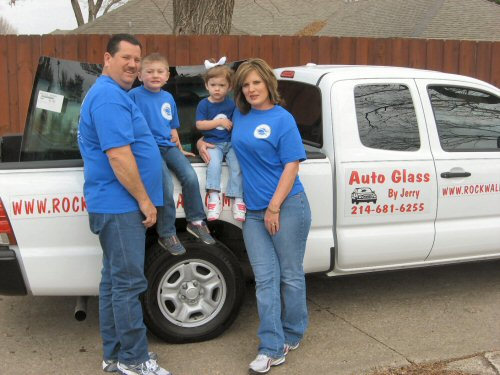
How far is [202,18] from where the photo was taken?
26.5ft

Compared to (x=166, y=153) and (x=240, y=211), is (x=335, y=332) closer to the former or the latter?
(x=240, y=211)

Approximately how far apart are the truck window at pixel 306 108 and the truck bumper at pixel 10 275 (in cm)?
208

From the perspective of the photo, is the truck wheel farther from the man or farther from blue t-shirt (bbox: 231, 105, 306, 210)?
blue t-shirt (bbox: 231, 105, 306, 210)

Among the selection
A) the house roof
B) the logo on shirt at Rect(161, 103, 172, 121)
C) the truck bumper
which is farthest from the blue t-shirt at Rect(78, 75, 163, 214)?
the house roof

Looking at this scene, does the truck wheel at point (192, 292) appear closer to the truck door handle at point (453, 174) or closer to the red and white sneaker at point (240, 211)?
the red and white sneaker at point (240, 211)

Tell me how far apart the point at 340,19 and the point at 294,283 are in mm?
28762

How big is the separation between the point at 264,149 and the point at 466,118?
194cm

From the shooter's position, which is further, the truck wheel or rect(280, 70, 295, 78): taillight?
rect(280, 70, 295, 78): taillight

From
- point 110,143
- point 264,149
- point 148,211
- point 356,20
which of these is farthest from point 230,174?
point 356,20

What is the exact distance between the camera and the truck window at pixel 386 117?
4.21 meters

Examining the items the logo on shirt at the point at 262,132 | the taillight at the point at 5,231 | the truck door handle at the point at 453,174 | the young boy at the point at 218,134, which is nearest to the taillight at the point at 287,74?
the young boy at the point at 218,134

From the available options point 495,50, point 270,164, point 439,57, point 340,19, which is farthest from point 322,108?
point 340,19

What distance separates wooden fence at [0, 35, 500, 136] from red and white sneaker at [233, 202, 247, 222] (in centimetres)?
466

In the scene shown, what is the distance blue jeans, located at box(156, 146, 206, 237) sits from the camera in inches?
138
